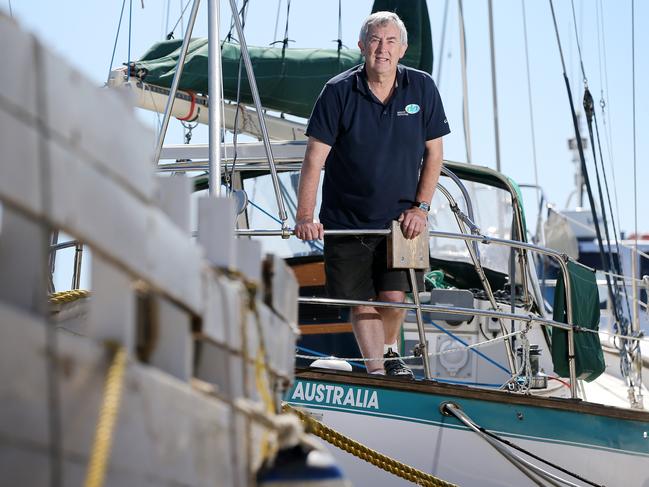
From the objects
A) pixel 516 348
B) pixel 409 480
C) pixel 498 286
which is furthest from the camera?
pixel 498 286

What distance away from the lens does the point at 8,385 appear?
189cm

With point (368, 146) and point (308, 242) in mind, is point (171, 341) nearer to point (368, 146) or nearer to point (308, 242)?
point (368, 146)

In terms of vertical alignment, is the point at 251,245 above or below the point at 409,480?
above

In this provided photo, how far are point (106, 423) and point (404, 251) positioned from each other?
11.3 ft

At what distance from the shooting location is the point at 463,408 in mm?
5406

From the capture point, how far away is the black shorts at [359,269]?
552 centimetres

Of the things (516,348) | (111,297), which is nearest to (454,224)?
(516,348)

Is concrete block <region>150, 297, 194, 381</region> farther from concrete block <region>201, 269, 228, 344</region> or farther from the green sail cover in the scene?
the green sail cover

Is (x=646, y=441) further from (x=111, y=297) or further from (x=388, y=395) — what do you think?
(x=111, y=297)

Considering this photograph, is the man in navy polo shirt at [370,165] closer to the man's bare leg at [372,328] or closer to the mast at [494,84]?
the man's bare leg at [372,328]

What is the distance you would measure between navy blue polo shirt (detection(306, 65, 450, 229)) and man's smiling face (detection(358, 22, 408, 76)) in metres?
0.11

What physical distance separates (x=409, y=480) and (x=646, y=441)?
1434 mm

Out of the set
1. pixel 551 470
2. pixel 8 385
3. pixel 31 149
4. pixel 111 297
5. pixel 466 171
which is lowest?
pixel 551 470

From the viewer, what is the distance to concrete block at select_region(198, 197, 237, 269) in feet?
8.79
